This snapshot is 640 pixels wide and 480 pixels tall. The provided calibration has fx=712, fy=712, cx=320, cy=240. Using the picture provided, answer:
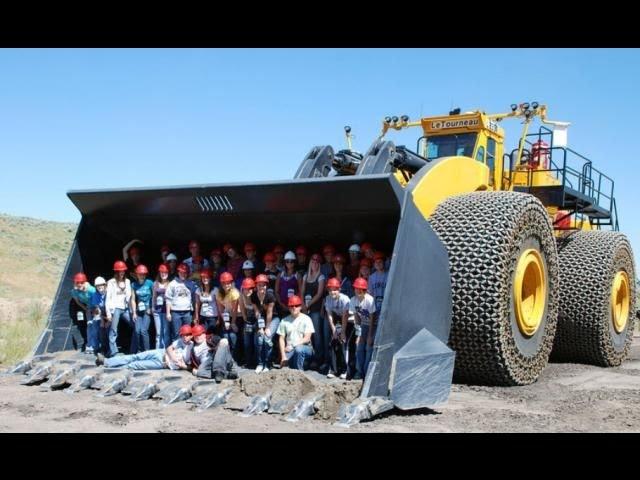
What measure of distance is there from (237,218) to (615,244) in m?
5.43

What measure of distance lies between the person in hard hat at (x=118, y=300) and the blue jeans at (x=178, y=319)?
24.2 inches

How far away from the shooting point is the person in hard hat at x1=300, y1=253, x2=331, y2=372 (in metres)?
7.88

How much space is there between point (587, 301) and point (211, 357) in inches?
203

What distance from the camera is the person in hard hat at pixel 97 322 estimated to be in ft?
29.2

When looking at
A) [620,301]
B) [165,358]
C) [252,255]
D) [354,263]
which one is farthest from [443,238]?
[620,301]

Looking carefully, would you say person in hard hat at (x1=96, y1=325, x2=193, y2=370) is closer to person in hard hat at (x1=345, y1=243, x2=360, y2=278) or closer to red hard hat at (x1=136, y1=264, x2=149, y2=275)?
red hard hat at (x1=136, y1=264, x2=149, y2=275)

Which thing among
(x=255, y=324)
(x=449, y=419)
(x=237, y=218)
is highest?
(x=237, y=218)

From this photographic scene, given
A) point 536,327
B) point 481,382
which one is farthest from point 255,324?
point 536,327

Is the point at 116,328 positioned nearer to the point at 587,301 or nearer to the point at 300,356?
the point at 300,356

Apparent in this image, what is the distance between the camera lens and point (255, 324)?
8141mm

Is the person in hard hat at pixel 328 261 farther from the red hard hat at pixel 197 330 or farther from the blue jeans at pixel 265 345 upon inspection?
the red hard hat at pixel 197 330

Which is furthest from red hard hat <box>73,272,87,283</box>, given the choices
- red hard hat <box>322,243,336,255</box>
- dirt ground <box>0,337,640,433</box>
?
red hard hat <box>322,243,336,255</box>
